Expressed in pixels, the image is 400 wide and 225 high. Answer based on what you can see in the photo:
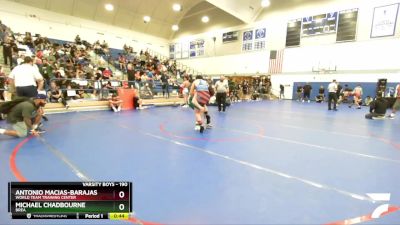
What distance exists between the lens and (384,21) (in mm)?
16062

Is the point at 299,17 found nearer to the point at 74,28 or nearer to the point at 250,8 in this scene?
the point at 250,8

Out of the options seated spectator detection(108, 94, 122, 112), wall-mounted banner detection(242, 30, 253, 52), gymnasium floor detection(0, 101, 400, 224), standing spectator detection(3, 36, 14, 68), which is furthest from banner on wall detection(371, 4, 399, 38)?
standing spectator detection(3, 36, 14, 68)

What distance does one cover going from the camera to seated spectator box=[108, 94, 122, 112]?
1032cm

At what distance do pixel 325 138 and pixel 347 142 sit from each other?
0.48m

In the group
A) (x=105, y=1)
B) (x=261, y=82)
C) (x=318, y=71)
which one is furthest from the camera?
(x=261, y=82)

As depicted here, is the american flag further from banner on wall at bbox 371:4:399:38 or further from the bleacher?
the bleacher

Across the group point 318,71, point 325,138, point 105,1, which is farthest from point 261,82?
point 325,138

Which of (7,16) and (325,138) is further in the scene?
(7,16)

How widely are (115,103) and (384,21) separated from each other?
18.8 m

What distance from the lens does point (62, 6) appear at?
20.5 m

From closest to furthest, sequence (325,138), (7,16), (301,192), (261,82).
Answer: (301,192) → (325,138) → (7,16) → (261,82)
